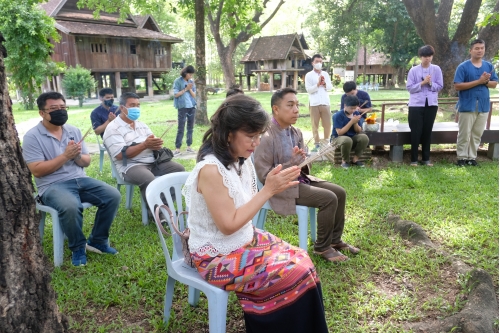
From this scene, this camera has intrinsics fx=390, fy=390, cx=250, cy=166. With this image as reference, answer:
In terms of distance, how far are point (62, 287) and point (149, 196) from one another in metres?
1.20

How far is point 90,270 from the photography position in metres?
3.15

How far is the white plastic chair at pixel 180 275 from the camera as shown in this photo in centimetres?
200

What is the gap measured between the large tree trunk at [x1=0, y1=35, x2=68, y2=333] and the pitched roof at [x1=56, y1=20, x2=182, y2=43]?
2141cm

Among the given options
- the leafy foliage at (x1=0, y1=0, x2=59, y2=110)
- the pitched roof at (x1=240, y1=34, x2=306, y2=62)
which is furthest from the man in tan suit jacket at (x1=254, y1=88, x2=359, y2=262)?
the pitched roof at (x1=240, y1=34, x2=306, y2=62)

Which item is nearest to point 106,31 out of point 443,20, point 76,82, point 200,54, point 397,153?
point 76,82

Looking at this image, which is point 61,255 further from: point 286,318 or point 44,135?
point 286,318

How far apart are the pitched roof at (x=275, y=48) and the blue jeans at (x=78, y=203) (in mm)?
28987

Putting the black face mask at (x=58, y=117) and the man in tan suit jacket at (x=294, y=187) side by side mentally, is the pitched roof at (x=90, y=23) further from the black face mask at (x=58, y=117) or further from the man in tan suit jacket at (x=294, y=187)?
the man in tan suit jacket at (x=294, y=187)

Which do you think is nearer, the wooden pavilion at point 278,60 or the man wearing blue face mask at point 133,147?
the man wearing blue face mask at point 133,147

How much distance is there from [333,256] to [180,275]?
150 cm

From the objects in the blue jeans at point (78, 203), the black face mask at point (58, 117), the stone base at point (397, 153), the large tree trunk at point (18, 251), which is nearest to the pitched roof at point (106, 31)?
the stone base at point (397, 153)

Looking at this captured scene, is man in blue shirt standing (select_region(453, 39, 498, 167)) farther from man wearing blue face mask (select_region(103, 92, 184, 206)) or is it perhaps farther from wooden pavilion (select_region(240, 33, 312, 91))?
wooden pavilion (select_region(240, 33, 312, 91))

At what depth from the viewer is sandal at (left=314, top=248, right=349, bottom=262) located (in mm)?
3193

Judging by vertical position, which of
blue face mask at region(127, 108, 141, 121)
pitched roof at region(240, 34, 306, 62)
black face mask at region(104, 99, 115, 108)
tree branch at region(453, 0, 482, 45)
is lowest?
blue face mask at region(127, 108, 141, 121)
